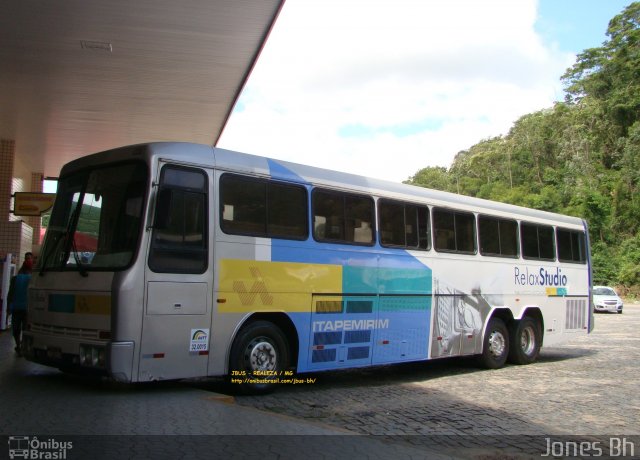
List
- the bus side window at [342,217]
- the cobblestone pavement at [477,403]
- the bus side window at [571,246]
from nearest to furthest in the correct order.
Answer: the cobblestone pavement at [477,403]
the bus side window at [342,217]
the bus side window at [571,246]

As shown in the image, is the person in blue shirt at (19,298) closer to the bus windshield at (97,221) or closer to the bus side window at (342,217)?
the bus windshield at (97,221)

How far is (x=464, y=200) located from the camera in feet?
38.5

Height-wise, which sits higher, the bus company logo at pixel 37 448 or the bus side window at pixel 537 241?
the bus side window at pixel 537 241

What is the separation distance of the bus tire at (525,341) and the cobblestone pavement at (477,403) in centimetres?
25

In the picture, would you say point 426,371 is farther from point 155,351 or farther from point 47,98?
point 47,98

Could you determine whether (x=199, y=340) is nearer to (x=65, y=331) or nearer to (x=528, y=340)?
(x=65, y=331)

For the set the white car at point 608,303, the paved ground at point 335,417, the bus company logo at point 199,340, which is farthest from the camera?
the white car at point 608,303

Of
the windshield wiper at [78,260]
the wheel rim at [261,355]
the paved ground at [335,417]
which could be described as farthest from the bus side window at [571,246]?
the windshield wiper at [78,260]

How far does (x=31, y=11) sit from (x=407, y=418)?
30.0 feet

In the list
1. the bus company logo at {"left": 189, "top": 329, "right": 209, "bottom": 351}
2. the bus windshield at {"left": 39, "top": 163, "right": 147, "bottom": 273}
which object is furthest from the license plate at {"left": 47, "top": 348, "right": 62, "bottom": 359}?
the bus company logo at {"left": 189, "top": 329, "right": 209, "bottom": 351}

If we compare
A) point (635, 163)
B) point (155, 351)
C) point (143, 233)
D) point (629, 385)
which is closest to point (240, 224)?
point (143, 233)

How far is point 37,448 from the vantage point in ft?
16.4

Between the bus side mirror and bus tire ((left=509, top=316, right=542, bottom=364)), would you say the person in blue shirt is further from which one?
bus tire ((left=509, top=316, right=542, bottom=364))

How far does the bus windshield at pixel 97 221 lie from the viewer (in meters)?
7.15
